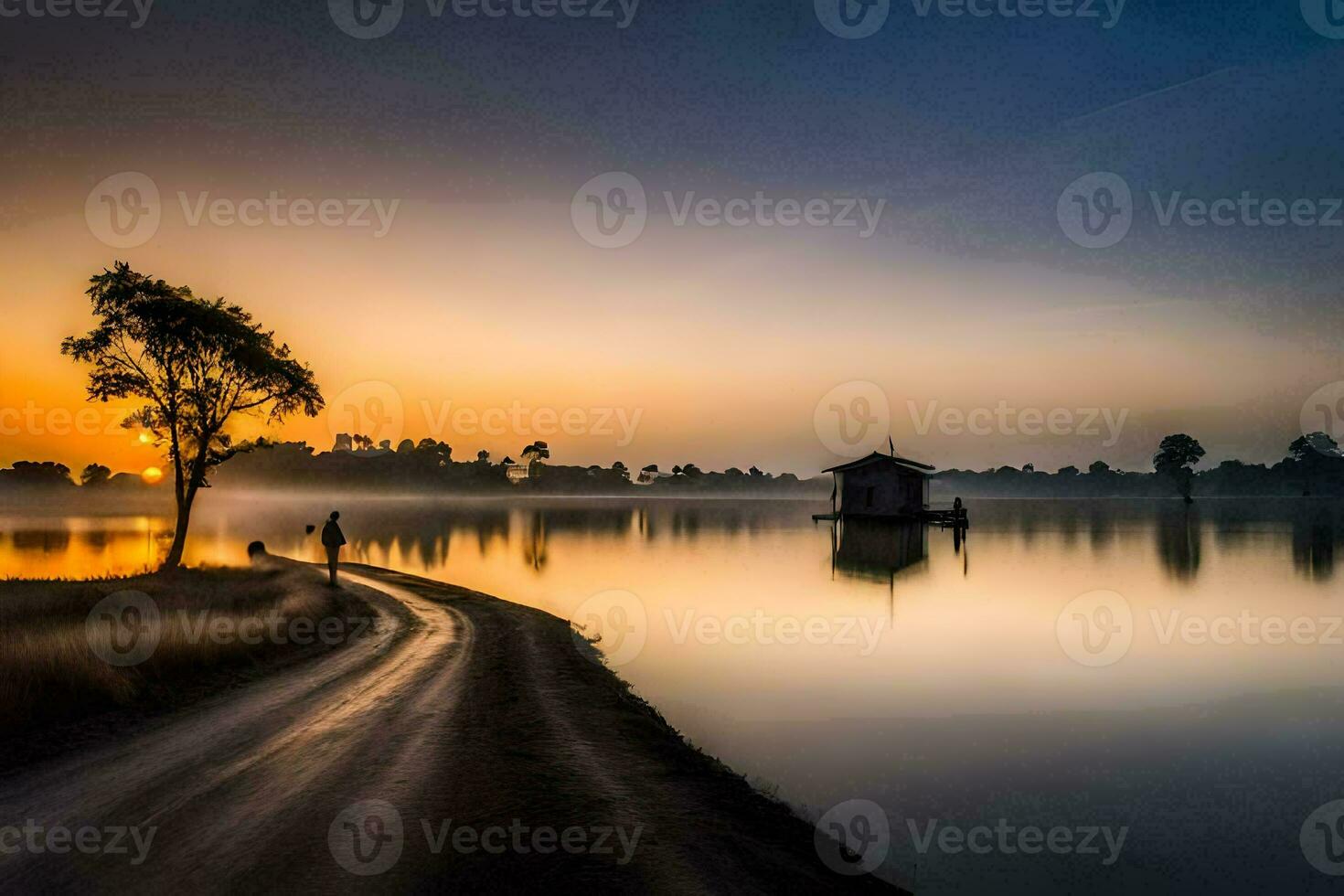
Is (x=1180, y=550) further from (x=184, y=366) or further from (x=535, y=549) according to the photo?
(x=184, y=366)

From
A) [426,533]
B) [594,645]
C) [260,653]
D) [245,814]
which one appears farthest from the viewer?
[426,533]

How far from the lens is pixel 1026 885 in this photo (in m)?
9.20

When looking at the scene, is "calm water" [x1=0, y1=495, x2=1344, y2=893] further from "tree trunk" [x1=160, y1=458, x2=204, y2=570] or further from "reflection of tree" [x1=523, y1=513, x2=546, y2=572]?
"tree trunk" [x1=160, y1=458, x2=204, y2=570]

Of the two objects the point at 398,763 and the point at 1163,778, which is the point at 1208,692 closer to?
the point at 1163,778

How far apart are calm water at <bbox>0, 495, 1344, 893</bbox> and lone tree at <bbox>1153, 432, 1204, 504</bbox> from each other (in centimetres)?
14919

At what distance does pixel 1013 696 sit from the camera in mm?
18094

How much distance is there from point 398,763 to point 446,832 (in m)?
2.35

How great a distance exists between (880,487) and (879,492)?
1.64ft

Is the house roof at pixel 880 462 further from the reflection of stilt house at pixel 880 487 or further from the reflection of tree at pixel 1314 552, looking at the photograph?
the reflection of tree at pixel 1314 552

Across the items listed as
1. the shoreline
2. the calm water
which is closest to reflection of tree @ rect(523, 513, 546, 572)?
the calm water

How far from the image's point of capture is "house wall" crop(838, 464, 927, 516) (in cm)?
6681

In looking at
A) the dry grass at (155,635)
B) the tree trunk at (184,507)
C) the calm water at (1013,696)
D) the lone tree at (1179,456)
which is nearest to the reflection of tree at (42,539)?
the calm water at (1013,696)

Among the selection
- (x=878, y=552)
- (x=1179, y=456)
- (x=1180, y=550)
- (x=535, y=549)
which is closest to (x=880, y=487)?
(x=878, y=552)

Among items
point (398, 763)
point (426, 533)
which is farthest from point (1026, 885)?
point (426, 533)
